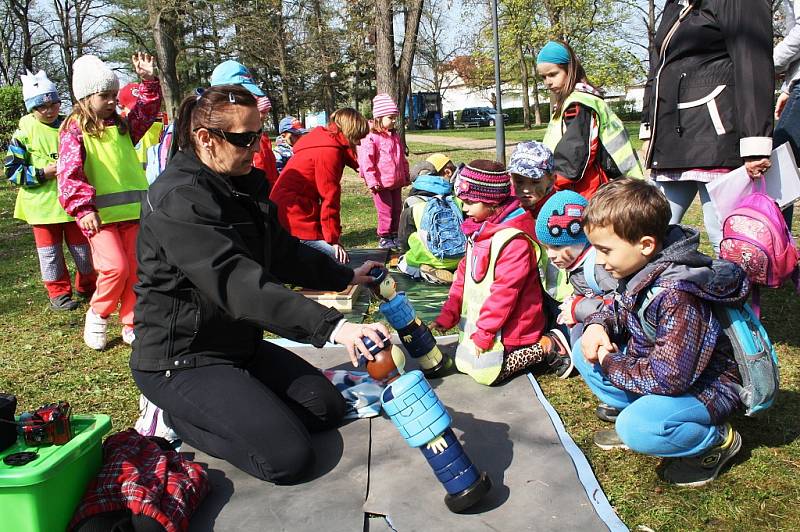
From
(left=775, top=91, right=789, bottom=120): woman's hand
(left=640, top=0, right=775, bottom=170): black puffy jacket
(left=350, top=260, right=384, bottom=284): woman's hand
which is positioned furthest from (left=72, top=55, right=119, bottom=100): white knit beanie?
(left=775, top=91, right=789, bottom=120): woman's hand

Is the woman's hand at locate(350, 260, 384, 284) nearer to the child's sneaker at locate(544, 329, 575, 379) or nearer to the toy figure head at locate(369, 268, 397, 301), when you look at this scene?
the toy figure head at locate(369, 268, 397, 301)

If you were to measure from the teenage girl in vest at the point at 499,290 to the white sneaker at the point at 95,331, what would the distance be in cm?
236

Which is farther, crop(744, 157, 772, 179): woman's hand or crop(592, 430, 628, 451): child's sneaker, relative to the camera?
crop(744, 157, 772, 179): woman's hand

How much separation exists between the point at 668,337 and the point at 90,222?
3.36 metres

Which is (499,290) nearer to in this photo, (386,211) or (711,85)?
(711,85)

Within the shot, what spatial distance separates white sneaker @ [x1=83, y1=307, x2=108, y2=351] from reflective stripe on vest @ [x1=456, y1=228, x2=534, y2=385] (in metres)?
2.34

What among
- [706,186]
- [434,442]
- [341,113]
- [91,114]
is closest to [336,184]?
[341,113]

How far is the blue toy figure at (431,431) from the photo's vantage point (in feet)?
7.54

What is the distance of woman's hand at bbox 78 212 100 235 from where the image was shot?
4.12 m

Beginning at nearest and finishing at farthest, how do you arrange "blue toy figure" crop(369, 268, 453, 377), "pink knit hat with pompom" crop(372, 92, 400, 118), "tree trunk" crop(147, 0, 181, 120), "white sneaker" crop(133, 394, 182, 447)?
1. "white sneaker" crop(133, 394, 182, 447)
2. "blue toy figure" crop(369, 268, 453, 377)
3. "pink knit hat with pompom" crop(372, 92, 400, 118)
4. "tree trunk" crop(147, 0, 181, 120)

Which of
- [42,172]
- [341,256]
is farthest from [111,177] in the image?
[341,256]

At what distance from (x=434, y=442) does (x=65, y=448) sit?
3.90ft

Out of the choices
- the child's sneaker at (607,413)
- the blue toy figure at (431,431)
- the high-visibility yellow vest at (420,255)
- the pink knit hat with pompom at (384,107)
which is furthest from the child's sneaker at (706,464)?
the pink knit hat with pompom at (384,107)

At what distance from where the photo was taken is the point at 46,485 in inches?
81.7
